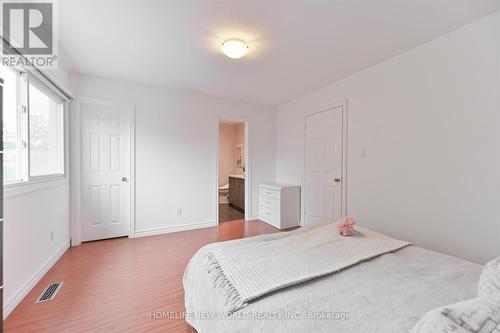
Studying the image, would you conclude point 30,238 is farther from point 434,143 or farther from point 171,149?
point 434,143

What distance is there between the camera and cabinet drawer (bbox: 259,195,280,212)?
3.78m

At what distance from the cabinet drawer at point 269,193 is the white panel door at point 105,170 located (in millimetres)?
2332

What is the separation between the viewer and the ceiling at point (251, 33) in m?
1.65

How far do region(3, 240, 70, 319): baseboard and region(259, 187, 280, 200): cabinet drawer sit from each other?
310 cm

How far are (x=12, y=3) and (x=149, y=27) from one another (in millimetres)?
939

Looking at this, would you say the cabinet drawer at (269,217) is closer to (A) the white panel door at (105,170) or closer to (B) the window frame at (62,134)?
(A) the white panel door at (105,170)

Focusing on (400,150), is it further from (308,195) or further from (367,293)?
(367,293)

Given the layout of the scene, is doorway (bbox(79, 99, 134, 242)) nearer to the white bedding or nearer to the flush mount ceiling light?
the flush mount ceiling light

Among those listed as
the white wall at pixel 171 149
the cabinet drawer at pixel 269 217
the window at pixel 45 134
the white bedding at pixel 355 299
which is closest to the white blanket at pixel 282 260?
the white bedding at pixel 355 299

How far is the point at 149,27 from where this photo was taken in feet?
6.21

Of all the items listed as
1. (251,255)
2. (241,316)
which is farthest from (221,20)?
(241,316)

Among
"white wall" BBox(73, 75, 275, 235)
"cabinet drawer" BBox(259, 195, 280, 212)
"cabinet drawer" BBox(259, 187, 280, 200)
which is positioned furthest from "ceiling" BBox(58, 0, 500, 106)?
"cabinet drawer" BBox(259, 195, 280, 212)

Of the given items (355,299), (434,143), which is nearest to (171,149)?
(355,299)

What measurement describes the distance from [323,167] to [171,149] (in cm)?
255
